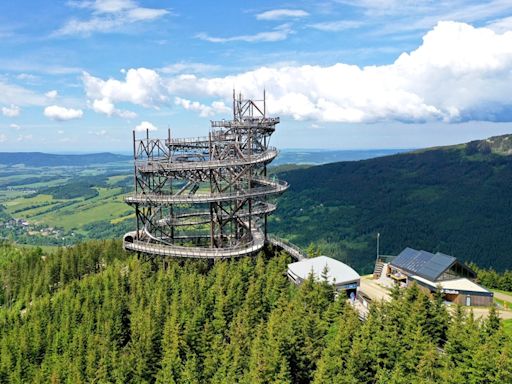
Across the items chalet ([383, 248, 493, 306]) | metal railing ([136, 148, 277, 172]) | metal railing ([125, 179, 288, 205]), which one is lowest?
chalet ([383, 248, 493, 306])

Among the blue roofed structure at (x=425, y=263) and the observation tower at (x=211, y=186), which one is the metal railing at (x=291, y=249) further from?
the blue roofed structure at (x=425, y=263)

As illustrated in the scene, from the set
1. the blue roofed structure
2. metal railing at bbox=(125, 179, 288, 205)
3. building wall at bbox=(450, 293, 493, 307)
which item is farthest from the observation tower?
building wall at bbox=(450, 293, 493, 307)

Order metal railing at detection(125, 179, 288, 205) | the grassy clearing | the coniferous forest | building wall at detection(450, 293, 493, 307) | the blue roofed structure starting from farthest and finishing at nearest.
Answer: metal railing at detection(125, 179, 288, 205) → the blue roofed structure → building wall at detection(450, 293, 493, 307) → the grassy clearing → the coniferous forest

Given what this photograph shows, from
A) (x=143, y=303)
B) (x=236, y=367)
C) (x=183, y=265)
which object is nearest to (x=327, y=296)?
(x=236, y=367)

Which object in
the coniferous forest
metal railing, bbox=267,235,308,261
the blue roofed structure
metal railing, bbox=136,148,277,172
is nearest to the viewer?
the coniferous forest

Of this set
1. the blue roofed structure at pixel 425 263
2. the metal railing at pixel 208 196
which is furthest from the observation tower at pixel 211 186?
the blue roofed structure at pixel 425 263

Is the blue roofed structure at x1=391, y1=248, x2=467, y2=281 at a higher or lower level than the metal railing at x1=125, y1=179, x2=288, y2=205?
lower

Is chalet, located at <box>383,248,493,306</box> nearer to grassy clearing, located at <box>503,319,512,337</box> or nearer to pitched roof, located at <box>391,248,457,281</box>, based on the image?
pitched roof, located at <box>391,248,457,281</box>

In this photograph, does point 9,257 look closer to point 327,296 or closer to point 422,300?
point 327,296
